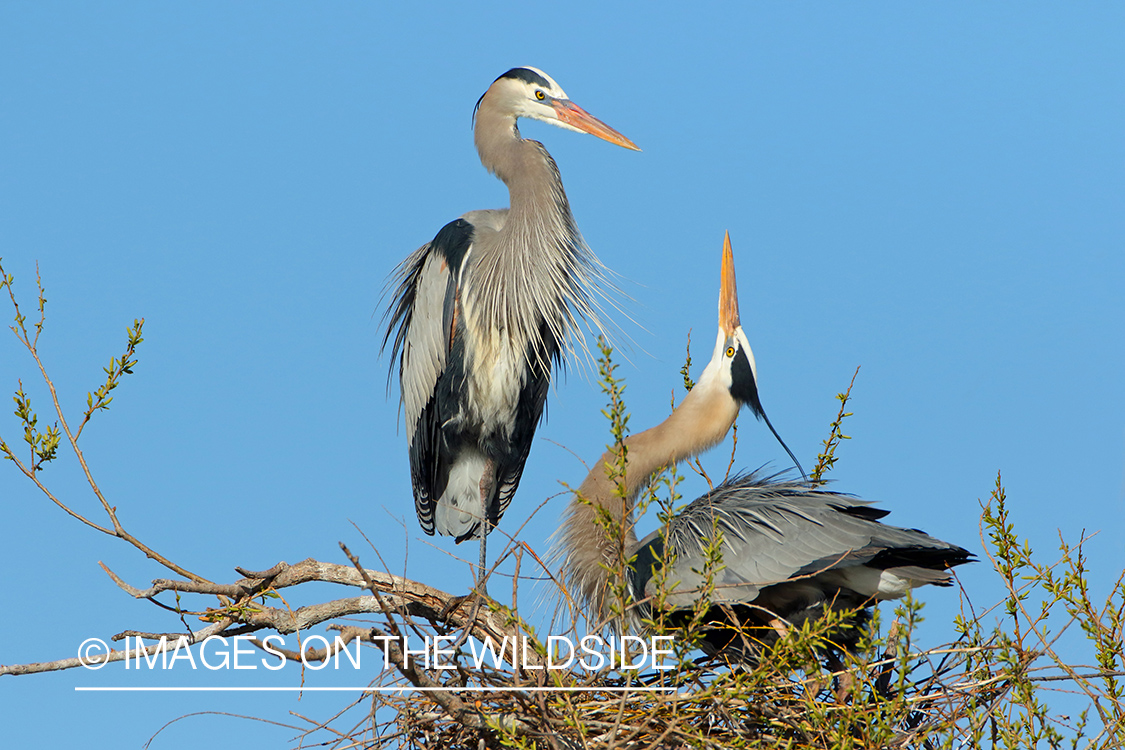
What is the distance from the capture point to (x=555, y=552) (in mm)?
4305

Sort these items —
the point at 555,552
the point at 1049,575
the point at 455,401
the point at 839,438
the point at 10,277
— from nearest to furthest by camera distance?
the point at 1049,575, the point at 10,277, the point at 839,438, the point at 555,552, the point at 455,401

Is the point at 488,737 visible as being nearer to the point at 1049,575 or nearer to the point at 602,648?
the point at 602,648

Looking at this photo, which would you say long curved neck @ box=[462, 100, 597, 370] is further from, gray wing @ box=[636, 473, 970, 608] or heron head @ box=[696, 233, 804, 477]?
gray wing @ box=[636, 473, 970, 608]

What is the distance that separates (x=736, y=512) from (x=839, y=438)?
0.55 metres

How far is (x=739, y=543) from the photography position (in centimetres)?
348

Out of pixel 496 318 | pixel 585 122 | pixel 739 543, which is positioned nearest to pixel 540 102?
pixel 585 122

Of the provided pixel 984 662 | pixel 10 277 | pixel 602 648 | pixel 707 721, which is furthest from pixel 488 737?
pixel 10 277

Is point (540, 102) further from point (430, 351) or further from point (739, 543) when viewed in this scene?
point (739, 543)

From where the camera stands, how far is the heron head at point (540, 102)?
4973 mm

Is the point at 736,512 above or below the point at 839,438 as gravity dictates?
below

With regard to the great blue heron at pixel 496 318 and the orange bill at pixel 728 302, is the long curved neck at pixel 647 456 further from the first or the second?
the great blue heron at pixel 496 318

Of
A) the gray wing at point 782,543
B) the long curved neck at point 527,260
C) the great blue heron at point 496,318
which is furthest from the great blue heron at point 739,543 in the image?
the long curved neck at point 527,260

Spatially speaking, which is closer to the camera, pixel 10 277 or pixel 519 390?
pixel 10 277

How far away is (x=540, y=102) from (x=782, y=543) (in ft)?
8.30
